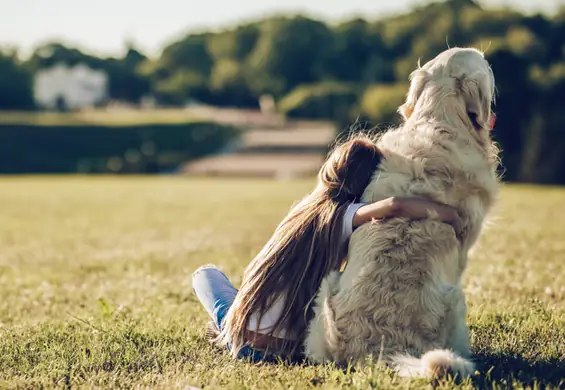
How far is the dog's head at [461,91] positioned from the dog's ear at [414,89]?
0.11ft

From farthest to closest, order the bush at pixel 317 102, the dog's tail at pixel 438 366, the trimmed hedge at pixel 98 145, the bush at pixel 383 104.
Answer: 1. the bush at pixel 317 102
2. the trimmed hedge at pixel 98 145
3. the bush at pixel 383 104
4. the dog's tail at pixel 438 366

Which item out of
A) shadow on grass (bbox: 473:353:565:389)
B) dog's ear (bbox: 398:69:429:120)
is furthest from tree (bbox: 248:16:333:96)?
shadow on grass (bbox: 473:353:565:389)

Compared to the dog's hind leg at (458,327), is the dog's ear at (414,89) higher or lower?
higher

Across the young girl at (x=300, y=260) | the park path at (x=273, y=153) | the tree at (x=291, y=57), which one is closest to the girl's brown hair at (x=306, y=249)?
the young girl at (x=300, y=260)

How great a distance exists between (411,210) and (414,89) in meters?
0.78

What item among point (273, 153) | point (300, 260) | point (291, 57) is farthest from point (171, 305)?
point (291, 57)

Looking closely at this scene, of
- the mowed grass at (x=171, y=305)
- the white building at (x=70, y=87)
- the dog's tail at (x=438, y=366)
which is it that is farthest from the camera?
the white building at (x=70, y=87)

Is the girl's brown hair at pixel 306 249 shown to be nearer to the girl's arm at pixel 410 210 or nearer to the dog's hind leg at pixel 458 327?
the girl's arm at pixel 410 210

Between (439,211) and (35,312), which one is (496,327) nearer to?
(439,211)

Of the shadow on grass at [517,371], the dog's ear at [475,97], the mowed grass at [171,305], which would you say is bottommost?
the mowed grass at [171,305]

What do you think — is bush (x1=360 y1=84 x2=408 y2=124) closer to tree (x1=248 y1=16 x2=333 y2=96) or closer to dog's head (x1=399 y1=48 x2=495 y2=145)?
dog's head (x1=399 y1=48 x2=495 y2=145)

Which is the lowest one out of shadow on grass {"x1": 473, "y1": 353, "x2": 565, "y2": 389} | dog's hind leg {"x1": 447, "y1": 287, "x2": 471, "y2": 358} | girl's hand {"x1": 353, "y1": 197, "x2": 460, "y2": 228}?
shadow on grass {"x1": 473, "y1": 353, "x2": 565, "y2": 389}

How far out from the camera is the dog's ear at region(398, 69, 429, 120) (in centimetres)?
380

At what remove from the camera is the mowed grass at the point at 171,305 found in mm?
3592
